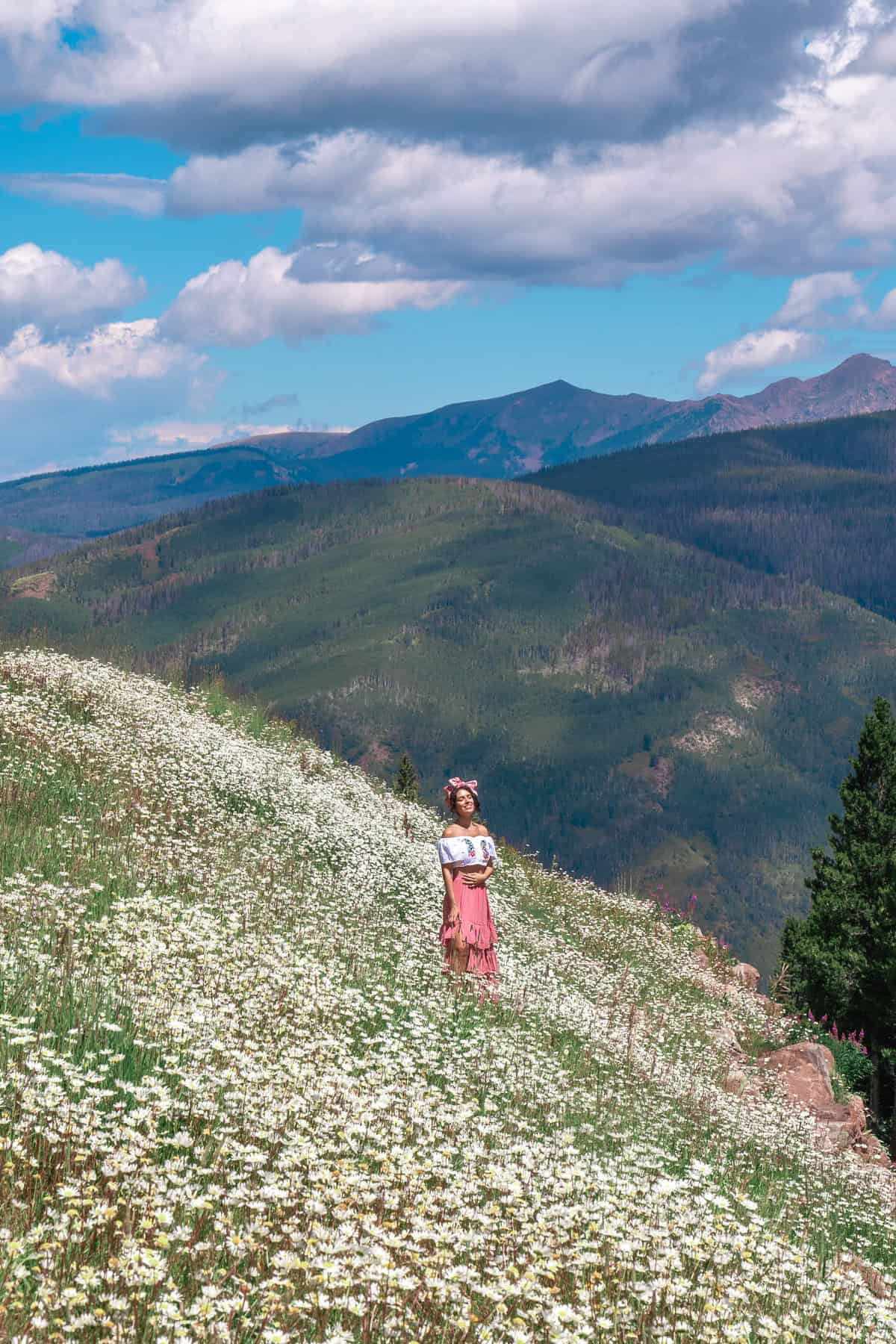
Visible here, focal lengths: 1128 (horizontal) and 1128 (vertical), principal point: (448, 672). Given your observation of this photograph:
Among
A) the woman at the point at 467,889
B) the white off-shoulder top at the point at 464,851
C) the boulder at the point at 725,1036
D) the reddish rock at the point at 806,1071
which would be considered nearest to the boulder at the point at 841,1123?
the reddish rock at the point at 806,1071

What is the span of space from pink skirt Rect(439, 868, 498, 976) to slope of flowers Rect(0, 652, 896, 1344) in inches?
13.5

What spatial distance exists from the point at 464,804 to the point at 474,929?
168 centimetres

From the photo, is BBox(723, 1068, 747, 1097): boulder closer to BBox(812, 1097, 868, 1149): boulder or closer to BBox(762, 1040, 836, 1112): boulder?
BBox(762, 1040, 836, 1112): boulder

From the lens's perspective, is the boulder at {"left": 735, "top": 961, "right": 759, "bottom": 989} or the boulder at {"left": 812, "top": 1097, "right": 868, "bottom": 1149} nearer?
the boulder at {"left": 812, "top": 1097, "right": 868, "bottom": 1149}

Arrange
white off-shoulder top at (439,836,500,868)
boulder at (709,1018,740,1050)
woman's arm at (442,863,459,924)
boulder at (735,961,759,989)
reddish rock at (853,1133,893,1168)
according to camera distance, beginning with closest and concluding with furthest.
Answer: woman's arm at (442,863,459,924)
white off-shoulder top at (439,836,500,868)
reddish rock at (853,1133,893,1168)
boulder at (709,1018,740,1050)
boulder at (735,961,759,989)

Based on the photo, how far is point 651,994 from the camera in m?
18.4

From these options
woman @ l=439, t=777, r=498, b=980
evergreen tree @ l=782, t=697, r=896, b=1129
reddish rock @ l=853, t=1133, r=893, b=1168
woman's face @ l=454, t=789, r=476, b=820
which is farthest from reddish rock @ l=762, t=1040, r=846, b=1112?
evergreen tree @ l=782, t=697, r=896, b=1129

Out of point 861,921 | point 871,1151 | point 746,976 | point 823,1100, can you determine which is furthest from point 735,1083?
point 861,921

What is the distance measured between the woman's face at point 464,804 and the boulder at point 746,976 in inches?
535

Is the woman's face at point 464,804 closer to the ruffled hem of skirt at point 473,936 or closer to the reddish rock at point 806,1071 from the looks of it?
the ruffled hem of skirt at point 473,936

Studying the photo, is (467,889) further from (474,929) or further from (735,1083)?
(735,1083)

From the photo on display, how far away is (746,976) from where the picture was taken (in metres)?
27.8

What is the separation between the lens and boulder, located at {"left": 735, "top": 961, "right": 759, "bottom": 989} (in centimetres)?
2650

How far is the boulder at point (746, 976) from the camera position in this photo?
26500 mm
